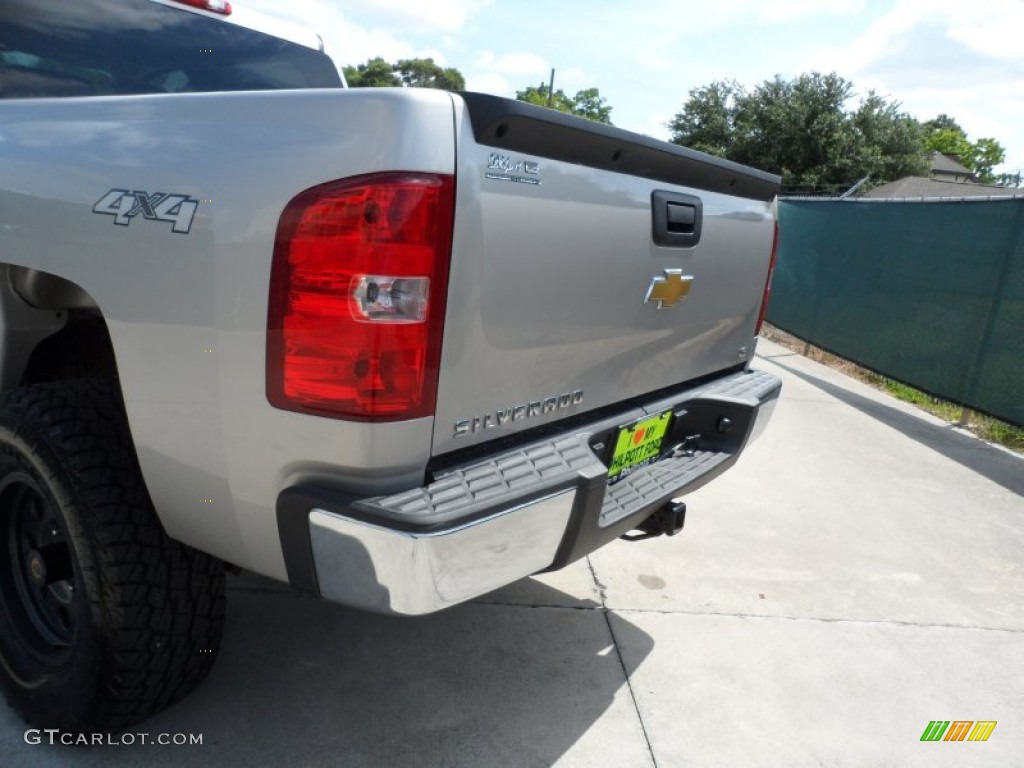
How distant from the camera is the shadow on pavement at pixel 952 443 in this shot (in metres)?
5.48

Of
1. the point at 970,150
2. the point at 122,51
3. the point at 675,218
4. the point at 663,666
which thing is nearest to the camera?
the point at 675,218

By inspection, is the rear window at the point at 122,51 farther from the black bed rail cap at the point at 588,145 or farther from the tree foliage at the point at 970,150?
the tree foliage at the point at 970,150

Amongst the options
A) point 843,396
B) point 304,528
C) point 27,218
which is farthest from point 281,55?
point 843,396

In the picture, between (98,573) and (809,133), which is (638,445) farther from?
(809,133)

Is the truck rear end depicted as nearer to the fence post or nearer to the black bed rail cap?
the black bed rail cap

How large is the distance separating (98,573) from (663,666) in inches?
74.1

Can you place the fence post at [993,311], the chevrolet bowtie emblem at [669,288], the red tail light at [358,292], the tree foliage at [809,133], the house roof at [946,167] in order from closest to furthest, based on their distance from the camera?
the red tail light at [358,292]
the chevrolet bowtie emblem at [669,288]
the fence post at [993,311]
the tree foliage at [809,133]
the house roof at [946,167]

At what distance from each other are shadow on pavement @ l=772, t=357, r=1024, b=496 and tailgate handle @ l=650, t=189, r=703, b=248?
396 centimetres

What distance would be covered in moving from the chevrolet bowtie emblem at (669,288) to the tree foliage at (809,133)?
3561cm

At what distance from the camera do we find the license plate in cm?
238

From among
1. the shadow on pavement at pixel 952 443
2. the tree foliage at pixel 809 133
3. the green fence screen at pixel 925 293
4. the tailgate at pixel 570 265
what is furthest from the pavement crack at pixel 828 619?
the tree foliage at pixel 809 133

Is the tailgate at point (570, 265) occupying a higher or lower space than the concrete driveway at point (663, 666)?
higher

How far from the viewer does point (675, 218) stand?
2377 mm

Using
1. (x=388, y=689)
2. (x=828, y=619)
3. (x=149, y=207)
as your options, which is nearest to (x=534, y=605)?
(x=388, y=689)
